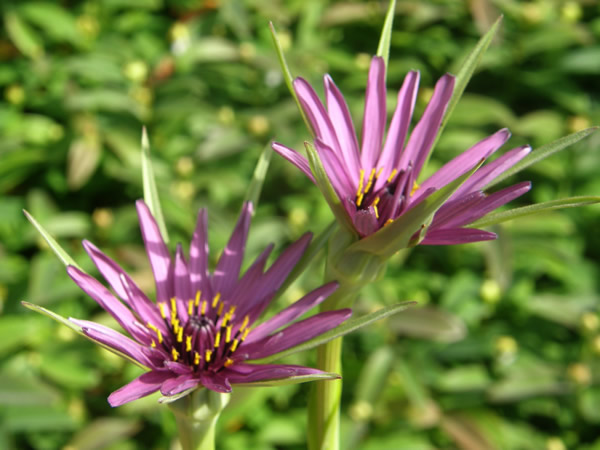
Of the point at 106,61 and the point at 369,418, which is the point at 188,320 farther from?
the point at 106,61

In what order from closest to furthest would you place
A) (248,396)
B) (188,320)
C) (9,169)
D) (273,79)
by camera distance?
1. (188,320)
2. (248,396)
3. (9,169)
4. (273,79)

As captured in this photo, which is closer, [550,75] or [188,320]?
[188,320]

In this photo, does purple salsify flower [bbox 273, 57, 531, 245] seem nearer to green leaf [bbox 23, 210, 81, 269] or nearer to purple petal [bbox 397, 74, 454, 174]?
purple petal [bbox 397, 74, 454, 174]

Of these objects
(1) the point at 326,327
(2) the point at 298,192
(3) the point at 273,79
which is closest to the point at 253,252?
(2) the point at 298,192

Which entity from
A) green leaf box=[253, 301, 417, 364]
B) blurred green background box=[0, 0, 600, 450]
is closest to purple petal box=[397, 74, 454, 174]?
green leaf box=[253, 301, 417, 364]

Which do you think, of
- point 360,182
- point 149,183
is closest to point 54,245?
point 149,183

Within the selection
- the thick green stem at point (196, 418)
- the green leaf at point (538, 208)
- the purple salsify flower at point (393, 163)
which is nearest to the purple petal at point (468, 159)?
the purple salsify flower at point (393, 163)

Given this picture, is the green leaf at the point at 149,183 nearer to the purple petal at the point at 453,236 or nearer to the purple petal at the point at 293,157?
the purple petal at the point at 293,157
